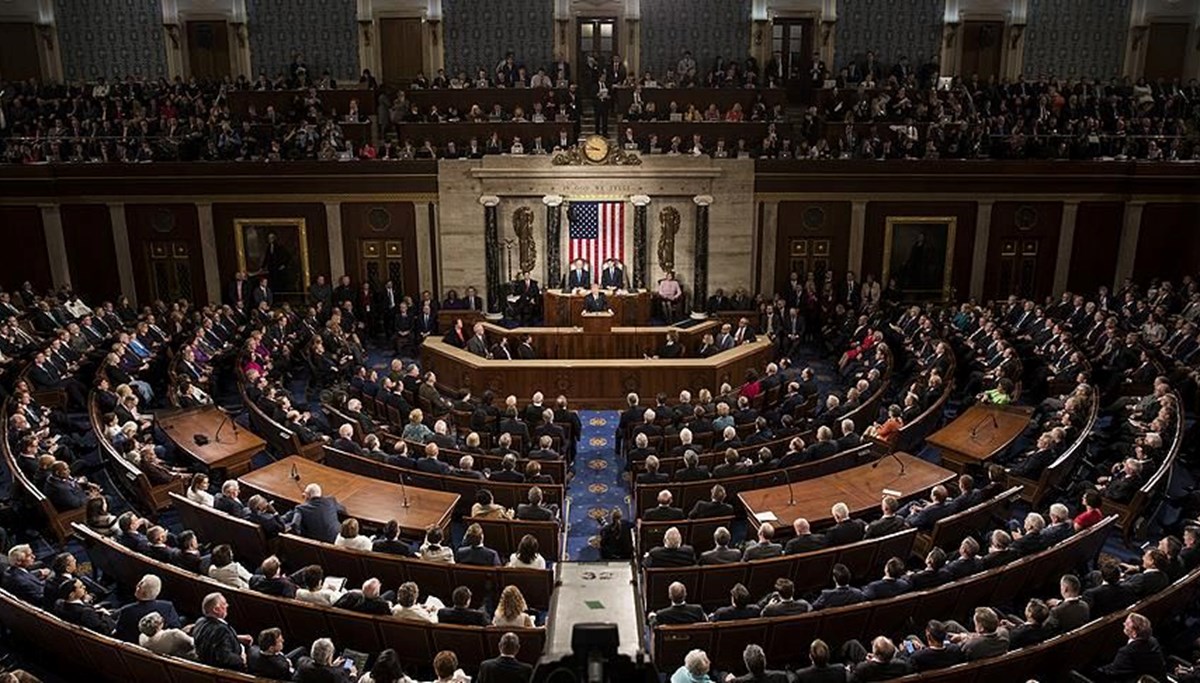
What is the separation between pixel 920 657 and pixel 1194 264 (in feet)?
59.4

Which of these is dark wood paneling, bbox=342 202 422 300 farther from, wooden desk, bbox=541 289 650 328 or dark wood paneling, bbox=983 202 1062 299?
dark wood paneling, bbox=983 202 1062 299

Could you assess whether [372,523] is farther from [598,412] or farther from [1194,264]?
[1194,264]

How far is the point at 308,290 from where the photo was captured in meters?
21.2

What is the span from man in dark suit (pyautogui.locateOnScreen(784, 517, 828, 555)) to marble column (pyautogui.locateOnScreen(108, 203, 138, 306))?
1757 centimetres

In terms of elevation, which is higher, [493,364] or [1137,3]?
[1137,3]

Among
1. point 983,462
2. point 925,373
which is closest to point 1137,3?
point 925,373

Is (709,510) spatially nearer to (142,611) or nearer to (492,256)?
(142,611)

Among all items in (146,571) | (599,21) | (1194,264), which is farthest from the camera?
(599,21)

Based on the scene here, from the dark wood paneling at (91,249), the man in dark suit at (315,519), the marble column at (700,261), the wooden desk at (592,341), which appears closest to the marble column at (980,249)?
the marble column at (700,261)

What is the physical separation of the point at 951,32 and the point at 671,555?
20875 millimetres

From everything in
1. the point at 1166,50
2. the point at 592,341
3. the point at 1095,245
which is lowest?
the point at 592,341

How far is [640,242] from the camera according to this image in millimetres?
20703

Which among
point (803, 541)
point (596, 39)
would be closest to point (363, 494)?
point (803, 541)

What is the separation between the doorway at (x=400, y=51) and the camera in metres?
24.9
